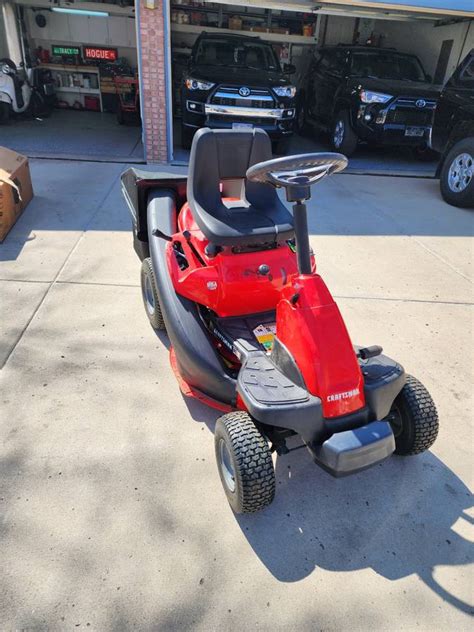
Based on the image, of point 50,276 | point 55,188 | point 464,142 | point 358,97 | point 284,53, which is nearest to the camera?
point 50,276

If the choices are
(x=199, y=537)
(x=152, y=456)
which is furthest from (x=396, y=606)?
(x=152, y=456)

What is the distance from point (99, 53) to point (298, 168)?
11.4 metres

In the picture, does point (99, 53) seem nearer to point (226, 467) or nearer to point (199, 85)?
point (199, 85)

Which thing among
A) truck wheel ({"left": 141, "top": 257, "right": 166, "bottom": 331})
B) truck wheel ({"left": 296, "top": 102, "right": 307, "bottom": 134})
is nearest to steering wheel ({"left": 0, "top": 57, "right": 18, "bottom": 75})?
truck wheel ({"left": 296, "top": 102, "right": 307, "bottom": 134})

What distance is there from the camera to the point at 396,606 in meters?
1.76

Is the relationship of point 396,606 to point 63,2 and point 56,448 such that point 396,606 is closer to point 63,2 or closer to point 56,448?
point 56,448

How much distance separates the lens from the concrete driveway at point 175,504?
173 centimetres

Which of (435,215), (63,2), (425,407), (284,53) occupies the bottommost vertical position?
(435,215)

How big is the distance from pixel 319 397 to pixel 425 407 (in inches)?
24.6

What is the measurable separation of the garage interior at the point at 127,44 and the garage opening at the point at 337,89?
0.05 m

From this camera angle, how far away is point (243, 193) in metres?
2.80

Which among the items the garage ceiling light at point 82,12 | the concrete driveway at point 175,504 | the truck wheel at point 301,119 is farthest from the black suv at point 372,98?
the garage ceiling light at point 82,12

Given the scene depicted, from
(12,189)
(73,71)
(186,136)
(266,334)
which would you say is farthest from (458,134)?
(73,71)

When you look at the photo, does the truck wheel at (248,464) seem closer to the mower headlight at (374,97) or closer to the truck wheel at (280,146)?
the truck wheel at (280,146)
